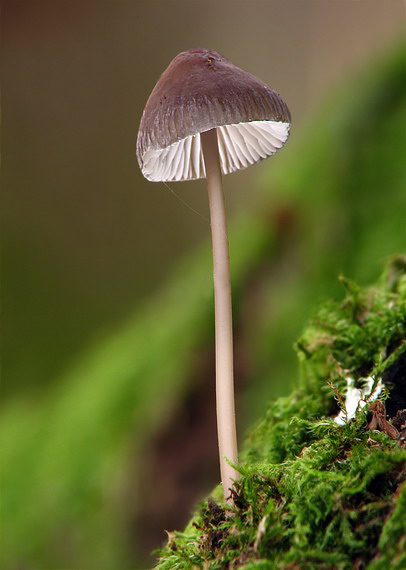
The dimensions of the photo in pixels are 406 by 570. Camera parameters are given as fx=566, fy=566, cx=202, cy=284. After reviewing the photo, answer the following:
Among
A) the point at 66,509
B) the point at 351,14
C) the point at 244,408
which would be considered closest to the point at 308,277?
the point at 244,408

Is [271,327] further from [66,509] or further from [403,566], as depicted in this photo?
[403,566]

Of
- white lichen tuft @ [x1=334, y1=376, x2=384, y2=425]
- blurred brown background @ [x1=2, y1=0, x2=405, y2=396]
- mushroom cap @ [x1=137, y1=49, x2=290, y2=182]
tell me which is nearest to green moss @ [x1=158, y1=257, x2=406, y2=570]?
white lichen tuft @ [x1=334, y1=376, x2=384, y2=425]

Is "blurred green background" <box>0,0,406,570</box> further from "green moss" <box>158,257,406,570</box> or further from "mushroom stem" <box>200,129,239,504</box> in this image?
"mushroom stem" <box>200,129,239,504</box>

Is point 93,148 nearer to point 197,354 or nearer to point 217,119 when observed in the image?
point 197,354

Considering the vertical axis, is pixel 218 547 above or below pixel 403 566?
above

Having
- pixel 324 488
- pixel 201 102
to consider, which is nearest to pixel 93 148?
pixel 201 102

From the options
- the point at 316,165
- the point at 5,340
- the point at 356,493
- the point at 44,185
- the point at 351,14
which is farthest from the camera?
the point at 44,185
